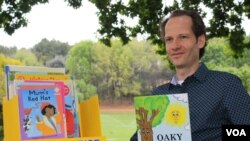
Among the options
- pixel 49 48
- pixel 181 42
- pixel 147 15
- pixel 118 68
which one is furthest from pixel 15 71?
pixel 49 48

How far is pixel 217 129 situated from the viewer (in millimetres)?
1920

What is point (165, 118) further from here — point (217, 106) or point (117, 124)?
point (117, 124)

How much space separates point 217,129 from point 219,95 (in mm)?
150

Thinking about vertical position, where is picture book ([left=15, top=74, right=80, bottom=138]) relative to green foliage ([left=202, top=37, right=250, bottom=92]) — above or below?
below

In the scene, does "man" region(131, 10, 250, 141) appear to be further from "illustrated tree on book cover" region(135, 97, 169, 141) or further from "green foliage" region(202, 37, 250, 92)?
"green foliage" region(202, 37, 250, 92)

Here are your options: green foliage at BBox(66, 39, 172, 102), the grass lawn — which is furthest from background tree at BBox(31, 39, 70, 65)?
the grass lawn

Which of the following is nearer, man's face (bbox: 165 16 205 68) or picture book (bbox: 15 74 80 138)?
picture book (bbox: 15 74 80 138)


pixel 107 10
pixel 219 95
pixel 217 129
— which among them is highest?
pixel 107 10

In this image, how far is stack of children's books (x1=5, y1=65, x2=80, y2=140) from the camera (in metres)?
1.70

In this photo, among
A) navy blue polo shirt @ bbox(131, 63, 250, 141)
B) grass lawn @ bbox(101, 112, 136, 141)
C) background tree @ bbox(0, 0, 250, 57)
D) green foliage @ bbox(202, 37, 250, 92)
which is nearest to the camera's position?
navy blue polo shirt @ bbox(131, 63, 250, 141)

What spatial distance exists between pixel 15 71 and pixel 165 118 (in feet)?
2.07

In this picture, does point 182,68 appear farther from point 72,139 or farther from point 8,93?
point 8,93

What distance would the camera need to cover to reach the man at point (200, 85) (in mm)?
1909

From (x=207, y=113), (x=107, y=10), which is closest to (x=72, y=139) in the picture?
(x=207, y=113)
